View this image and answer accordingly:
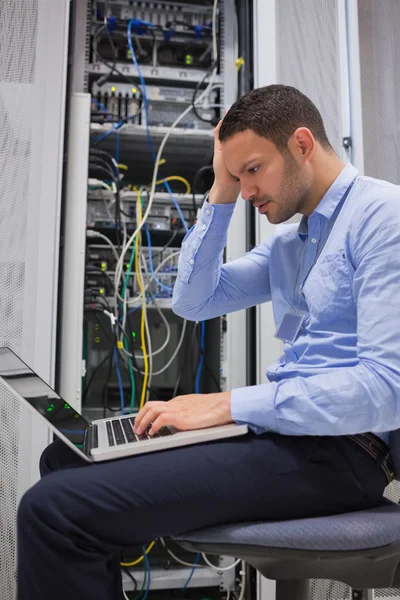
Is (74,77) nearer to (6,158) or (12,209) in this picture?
(6,158)

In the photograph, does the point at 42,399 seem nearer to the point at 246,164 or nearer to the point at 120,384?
the point at 246,164

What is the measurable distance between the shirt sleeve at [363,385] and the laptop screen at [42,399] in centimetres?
27

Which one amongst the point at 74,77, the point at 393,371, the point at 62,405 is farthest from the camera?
the point at 74,77

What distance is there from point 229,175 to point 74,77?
118 centimetres

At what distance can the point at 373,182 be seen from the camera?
964mm

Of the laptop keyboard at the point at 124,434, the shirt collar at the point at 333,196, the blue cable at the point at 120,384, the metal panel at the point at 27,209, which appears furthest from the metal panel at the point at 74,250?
the shirt collar at the point at 333,196

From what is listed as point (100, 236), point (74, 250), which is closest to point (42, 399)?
point (74, 250)

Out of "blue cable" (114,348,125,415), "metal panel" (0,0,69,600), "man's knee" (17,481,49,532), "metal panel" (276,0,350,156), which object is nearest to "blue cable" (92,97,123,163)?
"metal panel" (0,0,69,600)

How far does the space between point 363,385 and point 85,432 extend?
0.49 m

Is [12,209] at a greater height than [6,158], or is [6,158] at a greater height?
[6,158]

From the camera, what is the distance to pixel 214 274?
3.89 feet

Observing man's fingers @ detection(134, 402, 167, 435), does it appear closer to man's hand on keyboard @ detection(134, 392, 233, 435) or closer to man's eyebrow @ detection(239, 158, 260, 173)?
man's hand on keyboard @ detection(134, 392, 233, 435)

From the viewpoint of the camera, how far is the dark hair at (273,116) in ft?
3.20

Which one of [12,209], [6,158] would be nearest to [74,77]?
[6,158]
